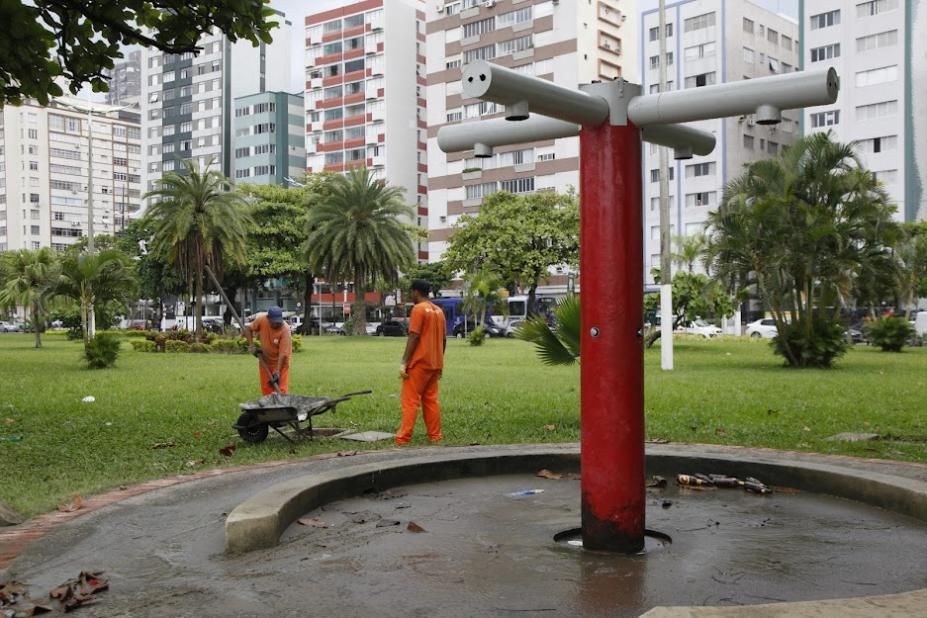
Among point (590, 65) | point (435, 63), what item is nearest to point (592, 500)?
point (590, 65)

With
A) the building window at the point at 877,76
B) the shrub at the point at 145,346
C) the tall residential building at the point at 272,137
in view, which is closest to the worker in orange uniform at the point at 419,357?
the shrub at the point at 145,346

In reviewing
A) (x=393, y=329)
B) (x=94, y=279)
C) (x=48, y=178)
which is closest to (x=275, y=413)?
(x=94, y=279)

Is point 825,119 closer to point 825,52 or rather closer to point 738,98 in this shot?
point 825,52

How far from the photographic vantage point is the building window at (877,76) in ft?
202

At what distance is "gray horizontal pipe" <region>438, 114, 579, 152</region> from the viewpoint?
527 cm

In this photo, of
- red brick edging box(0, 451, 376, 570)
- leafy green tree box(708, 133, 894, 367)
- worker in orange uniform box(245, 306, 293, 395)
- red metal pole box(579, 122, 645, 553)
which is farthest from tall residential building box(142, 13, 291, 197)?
red metal pole box(579, 122, 645, 553)

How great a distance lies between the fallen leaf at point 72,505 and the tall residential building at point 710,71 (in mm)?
62186

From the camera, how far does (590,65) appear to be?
2894 inches

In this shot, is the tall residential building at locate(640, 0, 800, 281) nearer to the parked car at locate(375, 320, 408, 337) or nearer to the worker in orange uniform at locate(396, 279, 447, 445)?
the parked car at locate(375, 320, 408, 337)

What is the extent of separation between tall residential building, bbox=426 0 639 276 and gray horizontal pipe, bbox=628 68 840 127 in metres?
63.5

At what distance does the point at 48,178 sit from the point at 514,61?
2923 inches

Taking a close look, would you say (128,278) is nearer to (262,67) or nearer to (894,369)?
(894,369)

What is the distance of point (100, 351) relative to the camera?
23.5 m

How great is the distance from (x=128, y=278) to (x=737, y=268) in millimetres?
19858
